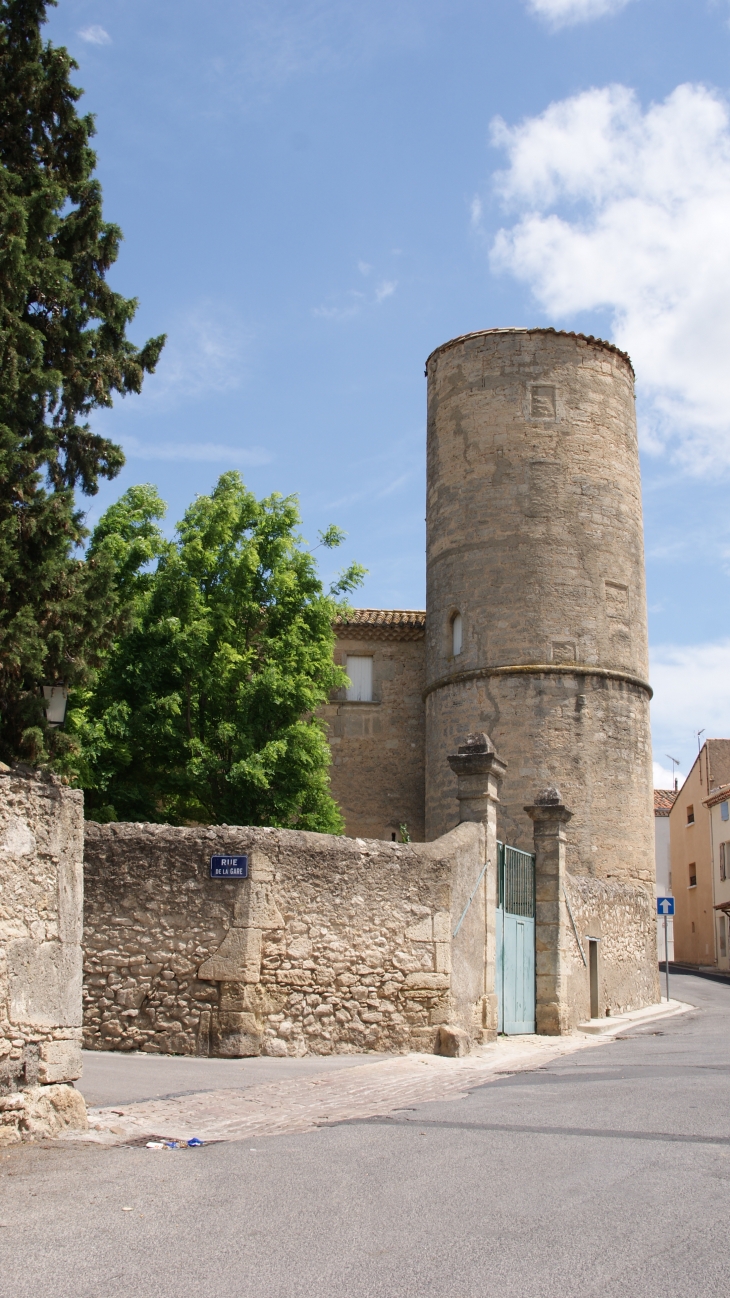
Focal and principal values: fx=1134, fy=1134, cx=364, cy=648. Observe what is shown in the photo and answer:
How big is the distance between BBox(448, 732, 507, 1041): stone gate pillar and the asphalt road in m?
5.53

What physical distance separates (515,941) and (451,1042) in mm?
3549

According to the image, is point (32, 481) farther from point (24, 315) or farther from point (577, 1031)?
point (577, 1031)

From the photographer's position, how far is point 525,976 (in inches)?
582

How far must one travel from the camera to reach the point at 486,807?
42.5ft

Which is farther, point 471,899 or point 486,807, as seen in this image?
point 486,807

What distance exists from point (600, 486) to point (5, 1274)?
20899 mm

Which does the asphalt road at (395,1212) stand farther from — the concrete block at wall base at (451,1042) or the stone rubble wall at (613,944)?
the stone rubble wall at (613,944)

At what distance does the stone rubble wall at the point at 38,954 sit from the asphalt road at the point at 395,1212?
382 millimetres

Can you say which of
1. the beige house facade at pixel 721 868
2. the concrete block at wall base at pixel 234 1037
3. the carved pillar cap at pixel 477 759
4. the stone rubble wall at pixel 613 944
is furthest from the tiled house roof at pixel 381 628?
the beige house facade at pixel 721 868

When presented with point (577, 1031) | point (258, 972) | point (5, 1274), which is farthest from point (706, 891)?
point (5, 1274)

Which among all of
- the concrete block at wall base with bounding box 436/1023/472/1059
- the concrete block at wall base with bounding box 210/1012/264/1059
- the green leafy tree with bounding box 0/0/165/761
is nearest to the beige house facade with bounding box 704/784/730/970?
the concrete block at wall base with bounding box 436/1023/472/1059

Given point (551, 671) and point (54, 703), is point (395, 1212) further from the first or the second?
point (551, 671)

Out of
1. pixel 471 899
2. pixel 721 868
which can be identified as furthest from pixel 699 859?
pixel 471 899

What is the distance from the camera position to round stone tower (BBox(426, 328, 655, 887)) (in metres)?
21.7
